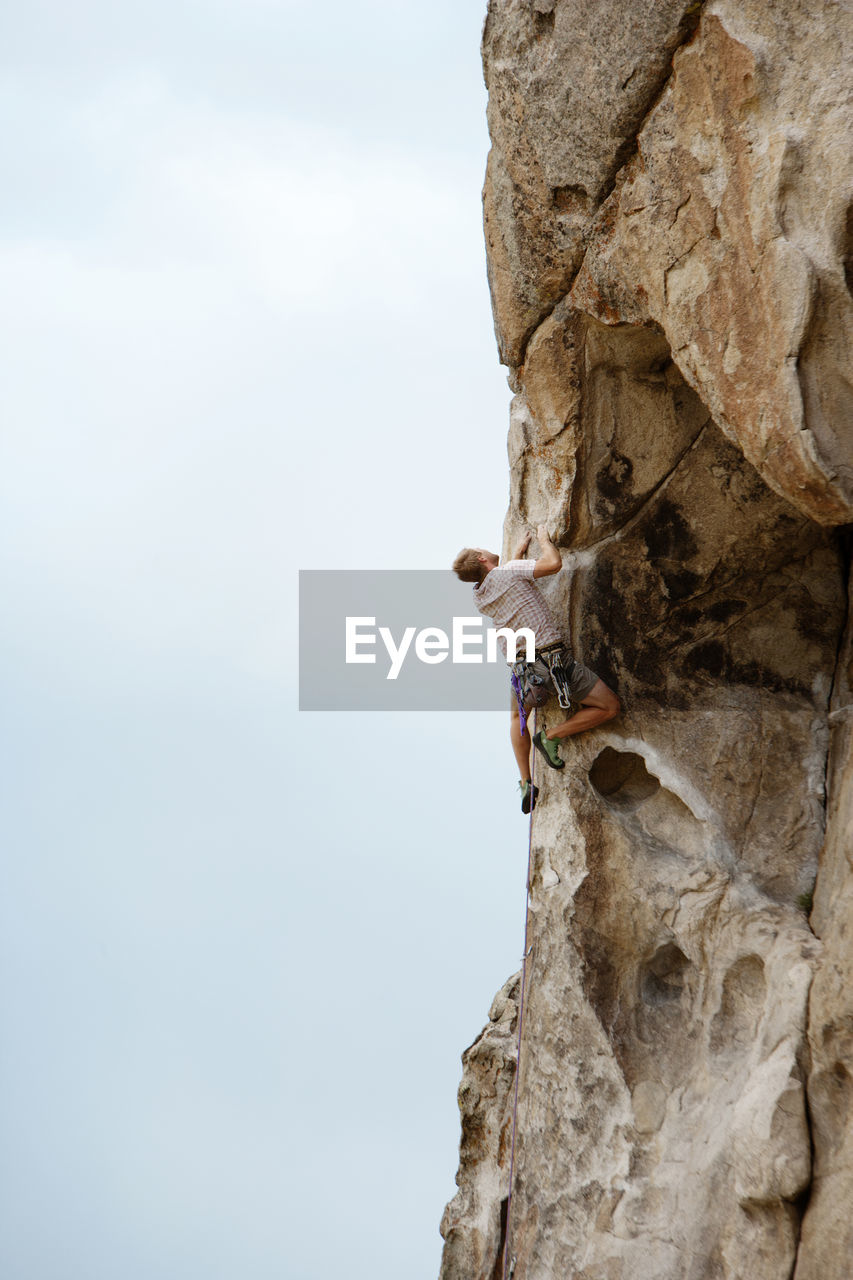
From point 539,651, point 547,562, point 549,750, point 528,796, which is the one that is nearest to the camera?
point 547,562

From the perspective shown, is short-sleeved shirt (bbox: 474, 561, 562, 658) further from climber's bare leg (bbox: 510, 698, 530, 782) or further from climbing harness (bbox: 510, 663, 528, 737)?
climber's bare leg (bbox: 510, 698, 530, 782)

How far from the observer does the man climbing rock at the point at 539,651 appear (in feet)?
24.9

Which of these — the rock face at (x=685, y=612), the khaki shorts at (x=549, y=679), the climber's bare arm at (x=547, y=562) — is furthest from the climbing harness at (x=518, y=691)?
the climber's bare arm at (x=547, y=562)

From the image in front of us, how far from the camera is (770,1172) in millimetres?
6027

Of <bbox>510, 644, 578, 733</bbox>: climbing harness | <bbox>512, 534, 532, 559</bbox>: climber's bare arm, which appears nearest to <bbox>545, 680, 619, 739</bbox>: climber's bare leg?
<bbox>510, 644, 578, 733</bbox>: climbing harness

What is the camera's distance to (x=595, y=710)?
25.1 feet

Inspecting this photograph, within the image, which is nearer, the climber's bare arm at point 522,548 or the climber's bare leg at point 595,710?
the climber's bare leg at point 595,710

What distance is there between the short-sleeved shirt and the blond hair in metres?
0.11

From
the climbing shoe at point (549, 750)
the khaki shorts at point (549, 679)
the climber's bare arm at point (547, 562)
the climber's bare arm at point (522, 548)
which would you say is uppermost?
the climber's bare arm at point (522, 548)

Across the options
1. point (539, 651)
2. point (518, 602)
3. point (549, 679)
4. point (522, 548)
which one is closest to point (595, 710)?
point (549, 679)

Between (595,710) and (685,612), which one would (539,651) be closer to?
(595,710)

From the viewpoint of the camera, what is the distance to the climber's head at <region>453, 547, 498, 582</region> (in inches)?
305

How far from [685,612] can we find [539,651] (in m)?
1.03

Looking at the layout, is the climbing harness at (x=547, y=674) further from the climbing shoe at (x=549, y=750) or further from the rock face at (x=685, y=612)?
the rock face at (x=685, y=612)
